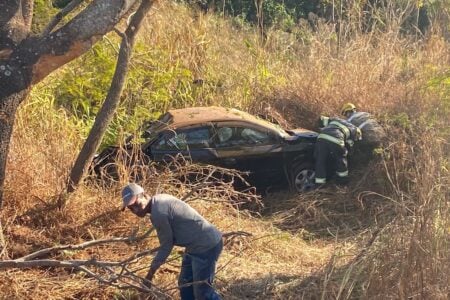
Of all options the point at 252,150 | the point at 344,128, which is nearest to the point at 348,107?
Answer: the point at 344,128

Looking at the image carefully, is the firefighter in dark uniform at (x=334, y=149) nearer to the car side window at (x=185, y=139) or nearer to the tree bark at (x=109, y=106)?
the car side window at (x=185, y=139)

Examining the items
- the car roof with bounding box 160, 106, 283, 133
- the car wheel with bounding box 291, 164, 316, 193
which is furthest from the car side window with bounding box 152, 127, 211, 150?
the car wheel with bounding box 291, 164, 316, 193

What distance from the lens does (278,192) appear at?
36.2 ft

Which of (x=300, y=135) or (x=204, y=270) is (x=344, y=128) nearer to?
(x=300, y=135)

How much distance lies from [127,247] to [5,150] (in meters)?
2.14

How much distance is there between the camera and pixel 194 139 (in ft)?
33.5

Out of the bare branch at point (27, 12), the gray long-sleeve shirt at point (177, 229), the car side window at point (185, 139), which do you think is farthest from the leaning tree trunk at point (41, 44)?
the car side window at point (185, 139)

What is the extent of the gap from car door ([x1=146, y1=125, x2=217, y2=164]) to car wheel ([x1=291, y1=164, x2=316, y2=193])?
1.45m

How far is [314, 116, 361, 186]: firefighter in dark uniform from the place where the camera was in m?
10.7

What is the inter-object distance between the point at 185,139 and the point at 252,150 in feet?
3.62

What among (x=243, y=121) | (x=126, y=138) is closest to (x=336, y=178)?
(x=243, y=121)

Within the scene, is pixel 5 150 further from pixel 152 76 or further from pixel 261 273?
pixel 152 76

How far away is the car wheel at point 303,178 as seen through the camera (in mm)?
10930

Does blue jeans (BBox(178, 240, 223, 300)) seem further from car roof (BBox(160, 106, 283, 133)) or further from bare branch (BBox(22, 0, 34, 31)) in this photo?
car roof (BBox(160, 106, 283, 133))
